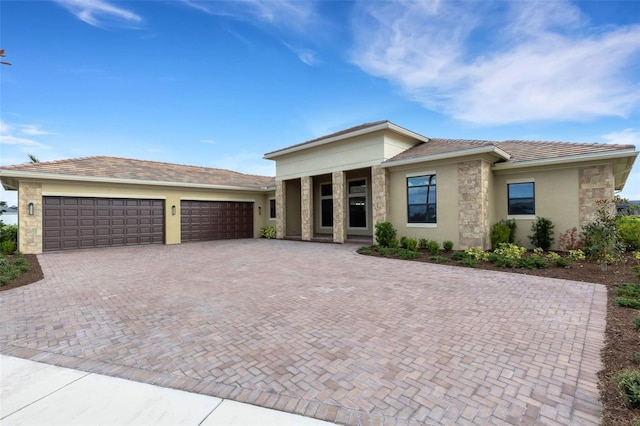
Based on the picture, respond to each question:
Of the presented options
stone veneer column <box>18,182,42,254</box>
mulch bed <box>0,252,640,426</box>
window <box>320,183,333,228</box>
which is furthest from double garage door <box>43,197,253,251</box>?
window <box>320,183,333,228</box>

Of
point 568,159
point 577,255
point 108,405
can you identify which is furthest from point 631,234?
point 108,405

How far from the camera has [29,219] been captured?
13.0 m

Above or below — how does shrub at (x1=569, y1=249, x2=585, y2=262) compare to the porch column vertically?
below

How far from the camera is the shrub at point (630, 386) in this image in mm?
2516

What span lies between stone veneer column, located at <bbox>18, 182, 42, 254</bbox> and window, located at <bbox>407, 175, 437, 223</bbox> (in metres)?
16.9

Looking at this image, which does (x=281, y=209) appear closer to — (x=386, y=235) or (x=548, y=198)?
(x=386, y=235)

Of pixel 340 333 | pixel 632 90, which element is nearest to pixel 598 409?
pixel 340 333

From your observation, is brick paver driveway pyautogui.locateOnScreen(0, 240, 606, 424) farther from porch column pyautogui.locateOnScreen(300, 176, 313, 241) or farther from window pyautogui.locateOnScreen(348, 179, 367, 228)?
window pyautogui.locateOnScreen(348, 179, 367, 228)

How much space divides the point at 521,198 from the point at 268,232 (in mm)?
14400

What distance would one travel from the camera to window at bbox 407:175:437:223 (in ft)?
42.5

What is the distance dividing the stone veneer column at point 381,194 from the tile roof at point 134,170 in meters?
9.51

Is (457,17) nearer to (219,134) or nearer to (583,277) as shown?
(583,277)

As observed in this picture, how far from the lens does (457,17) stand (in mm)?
10422

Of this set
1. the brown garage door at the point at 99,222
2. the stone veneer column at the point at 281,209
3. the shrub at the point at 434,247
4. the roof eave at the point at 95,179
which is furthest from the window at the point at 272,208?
the shrub at the point at 434,247
